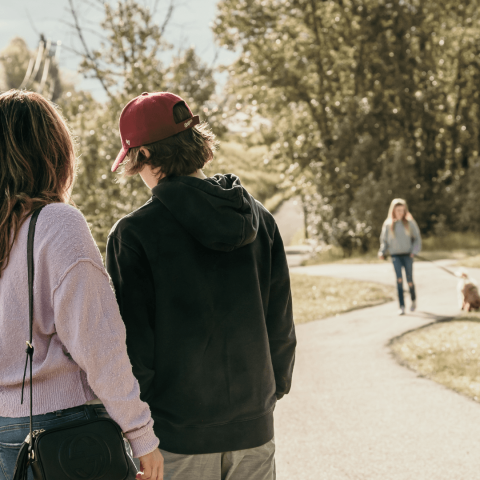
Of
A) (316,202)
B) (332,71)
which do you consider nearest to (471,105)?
(332,71)

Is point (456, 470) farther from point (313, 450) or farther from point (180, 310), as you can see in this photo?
point (180, 310)

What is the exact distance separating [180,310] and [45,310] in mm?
409

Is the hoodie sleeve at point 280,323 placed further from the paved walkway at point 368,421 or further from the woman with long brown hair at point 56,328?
the paved walkway at point 368,421

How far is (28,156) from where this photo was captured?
5.68 feet

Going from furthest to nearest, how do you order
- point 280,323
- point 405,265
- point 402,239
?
point 405,265, point 402,239, point 280,323

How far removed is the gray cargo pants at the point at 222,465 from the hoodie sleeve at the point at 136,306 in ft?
0.90

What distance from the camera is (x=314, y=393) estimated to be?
5.78 meters

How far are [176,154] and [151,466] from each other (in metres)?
0.98

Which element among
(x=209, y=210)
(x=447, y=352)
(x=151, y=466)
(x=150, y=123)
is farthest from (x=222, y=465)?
(x=447, y=352)

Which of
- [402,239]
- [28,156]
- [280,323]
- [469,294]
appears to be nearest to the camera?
[28,156]

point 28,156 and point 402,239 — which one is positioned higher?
point 28,156

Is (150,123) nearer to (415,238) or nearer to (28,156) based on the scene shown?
(28,156)

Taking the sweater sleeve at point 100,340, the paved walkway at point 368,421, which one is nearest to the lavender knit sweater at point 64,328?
the sweater sleeve at point 100,340

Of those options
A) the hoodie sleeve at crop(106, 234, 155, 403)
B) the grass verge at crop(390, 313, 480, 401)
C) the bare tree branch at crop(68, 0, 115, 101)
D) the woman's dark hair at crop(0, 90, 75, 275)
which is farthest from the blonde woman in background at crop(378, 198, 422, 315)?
the woman's dark hair at crop(0, 90, 75, 275)
